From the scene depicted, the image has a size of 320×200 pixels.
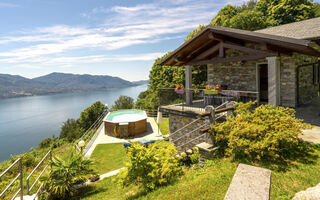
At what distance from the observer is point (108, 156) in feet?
41.8

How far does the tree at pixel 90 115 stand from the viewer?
98.7 ft

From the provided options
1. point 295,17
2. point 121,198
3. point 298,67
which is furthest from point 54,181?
point 295,17

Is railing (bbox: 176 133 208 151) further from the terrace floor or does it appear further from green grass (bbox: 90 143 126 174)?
the terrace floor

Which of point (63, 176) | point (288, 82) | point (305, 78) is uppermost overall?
point (305, 78)

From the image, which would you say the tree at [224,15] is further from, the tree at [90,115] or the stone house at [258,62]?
the tree at [90,115]

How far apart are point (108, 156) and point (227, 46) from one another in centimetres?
1022

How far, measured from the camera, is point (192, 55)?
11.1 metres

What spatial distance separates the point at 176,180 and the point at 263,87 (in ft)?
28.2

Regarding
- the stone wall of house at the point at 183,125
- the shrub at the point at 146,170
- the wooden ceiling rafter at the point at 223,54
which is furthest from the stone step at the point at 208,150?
the wooden ceiling rafter at the point at 223,54

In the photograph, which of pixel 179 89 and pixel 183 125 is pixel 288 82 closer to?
pixel 179 89

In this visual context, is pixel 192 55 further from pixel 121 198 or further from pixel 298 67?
pixel 121 198

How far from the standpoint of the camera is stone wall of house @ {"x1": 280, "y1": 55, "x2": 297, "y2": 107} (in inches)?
339

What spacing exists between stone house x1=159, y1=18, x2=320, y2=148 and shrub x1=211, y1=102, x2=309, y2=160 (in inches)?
103

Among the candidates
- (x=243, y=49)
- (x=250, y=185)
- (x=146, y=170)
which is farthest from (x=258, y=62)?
(x=146, y=170)
